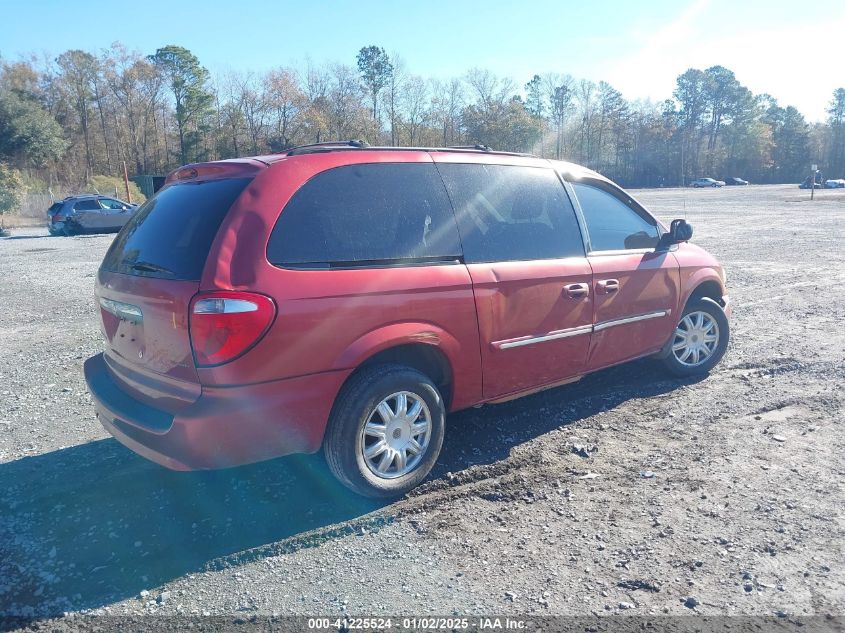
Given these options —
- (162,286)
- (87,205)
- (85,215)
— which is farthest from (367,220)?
(87,205)

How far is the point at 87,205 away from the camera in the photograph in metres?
25.3

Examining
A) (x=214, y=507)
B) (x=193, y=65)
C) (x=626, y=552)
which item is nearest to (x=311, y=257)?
(x=214, y=507)

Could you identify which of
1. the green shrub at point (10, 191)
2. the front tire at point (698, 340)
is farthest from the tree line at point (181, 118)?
the front tire at point (698, 340)

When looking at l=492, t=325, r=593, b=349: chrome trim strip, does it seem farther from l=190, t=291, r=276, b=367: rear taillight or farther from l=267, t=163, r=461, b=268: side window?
l=190, t=291, r=276, b=367: rear taillight

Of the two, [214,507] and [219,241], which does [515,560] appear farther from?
[219,241]

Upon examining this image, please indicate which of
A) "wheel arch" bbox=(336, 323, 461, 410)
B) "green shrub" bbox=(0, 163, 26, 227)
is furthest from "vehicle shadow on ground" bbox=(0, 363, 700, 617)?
"green shrub" bbox=(0, 163, 26, 227)

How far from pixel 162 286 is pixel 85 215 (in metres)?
25.8

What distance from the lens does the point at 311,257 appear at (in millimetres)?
3184

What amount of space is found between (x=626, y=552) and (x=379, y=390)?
4.94 ft

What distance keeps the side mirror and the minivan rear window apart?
3.57 m

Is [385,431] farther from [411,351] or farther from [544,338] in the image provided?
[544,338]

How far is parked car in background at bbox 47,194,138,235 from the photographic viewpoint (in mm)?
25156

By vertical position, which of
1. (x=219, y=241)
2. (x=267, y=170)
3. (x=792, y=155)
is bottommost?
Answer: (x=219, y=241)

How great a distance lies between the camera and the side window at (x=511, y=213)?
3914mm
